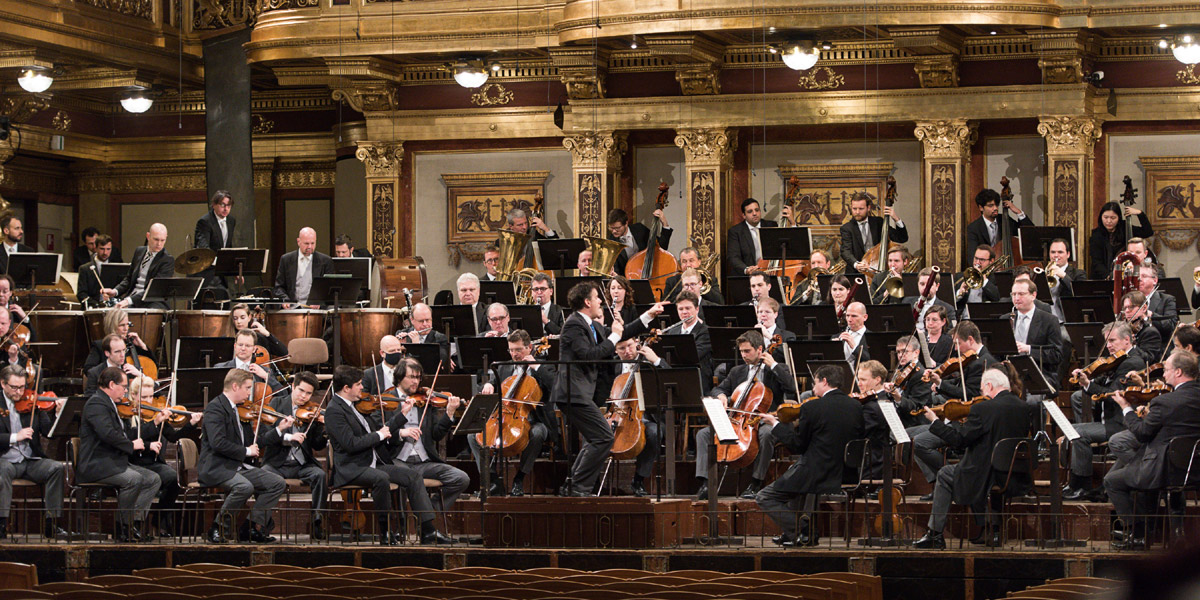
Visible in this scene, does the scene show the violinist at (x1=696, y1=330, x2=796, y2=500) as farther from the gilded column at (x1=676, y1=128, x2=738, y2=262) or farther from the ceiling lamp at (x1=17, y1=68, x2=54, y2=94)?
the ceiling lamp at (x1=17, y1=68, x2=54, y2=94)

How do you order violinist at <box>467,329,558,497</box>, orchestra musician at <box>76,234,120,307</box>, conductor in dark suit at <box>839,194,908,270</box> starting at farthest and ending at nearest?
conductor in dark suit at <box>839,194,908,270</box> → orchestra musician at <box>76,234,120,307</box> → violinist at <box>467,329,558,497</box>

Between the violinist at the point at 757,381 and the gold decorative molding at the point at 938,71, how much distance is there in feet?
18.6

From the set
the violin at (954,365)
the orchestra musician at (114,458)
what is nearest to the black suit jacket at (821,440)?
the violin at (954,365)

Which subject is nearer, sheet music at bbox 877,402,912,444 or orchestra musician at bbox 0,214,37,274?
sheet music at bbox 877,402,912,444

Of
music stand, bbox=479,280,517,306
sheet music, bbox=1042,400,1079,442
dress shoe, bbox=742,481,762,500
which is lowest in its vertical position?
dress shoe, bbox=742,481,762,500

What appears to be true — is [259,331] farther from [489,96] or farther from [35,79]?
[489,96]

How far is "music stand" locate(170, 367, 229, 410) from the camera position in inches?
383

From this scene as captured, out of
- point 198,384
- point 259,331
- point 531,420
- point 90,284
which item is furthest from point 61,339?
point 531,420

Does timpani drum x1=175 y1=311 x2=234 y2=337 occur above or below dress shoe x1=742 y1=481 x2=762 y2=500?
above

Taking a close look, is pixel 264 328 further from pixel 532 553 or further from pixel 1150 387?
pixel 1150 387

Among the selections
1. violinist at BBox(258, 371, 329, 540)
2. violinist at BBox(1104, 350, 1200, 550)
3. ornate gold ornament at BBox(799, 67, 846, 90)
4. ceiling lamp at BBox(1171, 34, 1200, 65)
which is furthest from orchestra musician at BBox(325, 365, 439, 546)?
ceiling lamp at BBox(1171, 34, 1200, 65)

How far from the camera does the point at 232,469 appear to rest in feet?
30.6

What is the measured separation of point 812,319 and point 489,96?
22.2ft

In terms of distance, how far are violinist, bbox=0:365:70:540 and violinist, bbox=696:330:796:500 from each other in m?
4.09
